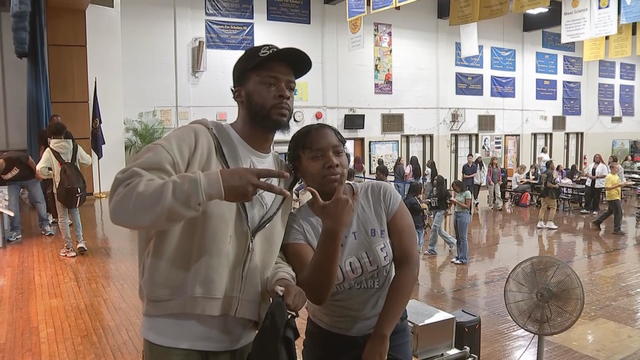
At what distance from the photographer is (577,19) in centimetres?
1197

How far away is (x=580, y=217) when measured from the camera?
14.0 meters

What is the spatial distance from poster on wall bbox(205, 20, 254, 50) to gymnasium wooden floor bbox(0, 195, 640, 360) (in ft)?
22.7

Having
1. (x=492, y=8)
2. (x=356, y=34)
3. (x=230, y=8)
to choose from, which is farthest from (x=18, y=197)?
(x=356, y=34)

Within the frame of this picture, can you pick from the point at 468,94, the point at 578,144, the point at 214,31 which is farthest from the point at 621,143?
the point at 214,31

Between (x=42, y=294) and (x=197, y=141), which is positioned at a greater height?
(x=197, y=141)

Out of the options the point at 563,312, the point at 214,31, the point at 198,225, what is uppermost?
the point at 214,31

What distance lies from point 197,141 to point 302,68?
17.9 inches

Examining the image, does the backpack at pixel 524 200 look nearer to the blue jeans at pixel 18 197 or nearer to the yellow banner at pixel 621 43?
the yellow banner at pixel 621 43

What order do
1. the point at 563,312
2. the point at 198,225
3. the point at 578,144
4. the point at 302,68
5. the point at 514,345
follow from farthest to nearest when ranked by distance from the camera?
the point at 578,144 < the point at 514,345 < the point at 563,312 < the point at 302,68 < the point at 198,225

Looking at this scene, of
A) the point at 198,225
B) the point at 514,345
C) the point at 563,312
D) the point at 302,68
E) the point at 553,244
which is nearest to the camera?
the point at 198,225

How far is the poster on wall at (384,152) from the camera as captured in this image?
60.7ft

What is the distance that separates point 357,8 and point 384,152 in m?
7.41

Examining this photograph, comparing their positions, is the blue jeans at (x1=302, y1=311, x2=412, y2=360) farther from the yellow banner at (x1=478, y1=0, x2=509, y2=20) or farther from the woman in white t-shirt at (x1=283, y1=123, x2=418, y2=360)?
the yellow banner at (x1=478, y1=0, x2=509, y2=20)

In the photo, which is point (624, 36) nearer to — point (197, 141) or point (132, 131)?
point (132, 131)
